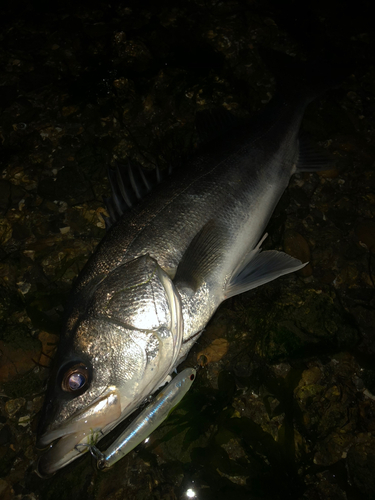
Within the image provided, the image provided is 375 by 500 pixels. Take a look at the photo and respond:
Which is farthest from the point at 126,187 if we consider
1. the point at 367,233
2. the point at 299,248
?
the point at 367,233

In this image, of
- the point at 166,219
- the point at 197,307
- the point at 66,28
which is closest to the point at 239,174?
the point at 166,219

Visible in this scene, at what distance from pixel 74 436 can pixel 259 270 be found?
1624 mm

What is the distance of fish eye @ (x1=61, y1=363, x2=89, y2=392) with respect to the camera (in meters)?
1.87

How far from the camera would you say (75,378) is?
1885 millimetres

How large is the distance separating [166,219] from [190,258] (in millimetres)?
357

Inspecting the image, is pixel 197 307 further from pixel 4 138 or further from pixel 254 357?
pixel 4 138

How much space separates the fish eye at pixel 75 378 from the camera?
1.87 m

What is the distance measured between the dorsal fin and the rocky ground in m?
0.57

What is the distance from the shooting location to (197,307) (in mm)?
2271

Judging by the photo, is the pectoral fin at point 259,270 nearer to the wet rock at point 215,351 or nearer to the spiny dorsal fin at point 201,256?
the spiny dorsal fin at point 201,256

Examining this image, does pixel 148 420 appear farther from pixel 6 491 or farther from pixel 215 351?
pixel 6 491

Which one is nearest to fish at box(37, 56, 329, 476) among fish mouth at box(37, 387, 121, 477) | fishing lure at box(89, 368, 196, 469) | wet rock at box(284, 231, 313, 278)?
fish mouth at box(37, 387, 121, 477)

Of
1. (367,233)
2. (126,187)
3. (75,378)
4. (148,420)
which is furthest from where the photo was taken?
(367,233)

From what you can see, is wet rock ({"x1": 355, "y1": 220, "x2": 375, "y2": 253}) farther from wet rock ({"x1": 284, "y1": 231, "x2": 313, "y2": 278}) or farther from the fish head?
the fish head
